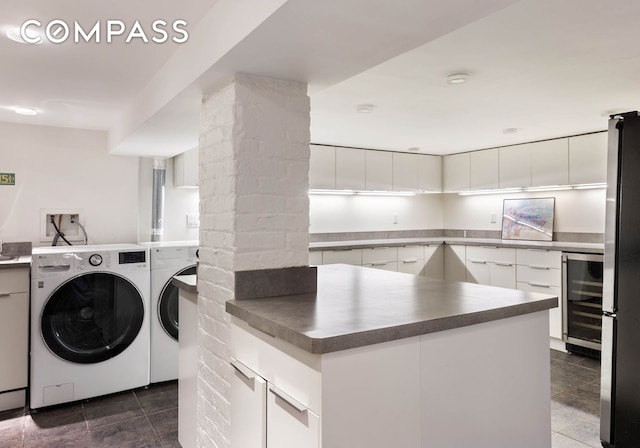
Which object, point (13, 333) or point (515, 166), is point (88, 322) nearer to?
point (13, 333)

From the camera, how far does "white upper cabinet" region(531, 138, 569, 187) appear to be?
14.4ft

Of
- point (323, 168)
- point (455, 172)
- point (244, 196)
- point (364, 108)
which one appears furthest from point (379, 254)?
point (244, 196)

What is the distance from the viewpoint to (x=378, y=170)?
523 cm

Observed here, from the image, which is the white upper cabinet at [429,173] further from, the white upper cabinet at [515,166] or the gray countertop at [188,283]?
the gray countertop at [188,283]

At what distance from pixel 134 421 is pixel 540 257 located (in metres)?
3.77

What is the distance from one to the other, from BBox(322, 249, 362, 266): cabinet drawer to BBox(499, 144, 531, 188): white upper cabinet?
1867 millimetres

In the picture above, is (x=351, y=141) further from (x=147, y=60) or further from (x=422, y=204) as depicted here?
(x=147, y=60)

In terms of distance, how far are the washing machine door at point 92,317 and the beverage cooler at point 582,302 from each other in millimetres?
3675

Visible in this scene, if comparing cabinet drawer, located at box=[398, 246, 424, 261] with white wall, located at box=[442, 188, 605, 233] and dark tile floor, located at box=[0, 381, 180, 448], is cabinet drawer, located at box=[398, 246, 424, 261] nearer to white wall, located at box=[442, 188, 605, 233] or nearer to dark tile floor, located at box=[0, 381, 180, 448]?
white wall, located at box=[442, 188, 605, 233]

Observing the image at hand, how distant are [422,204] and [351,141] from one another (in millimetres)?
1881

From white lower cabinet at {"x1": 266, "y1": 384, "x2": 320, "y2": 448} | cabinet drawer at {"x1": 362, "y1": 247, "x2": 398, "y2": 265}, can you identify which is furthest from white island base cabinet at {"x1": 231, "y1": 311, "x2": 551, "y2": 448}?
cabinet drawer at {"x1": 362, "y1": 247, "x2": 398, "y2": 265}

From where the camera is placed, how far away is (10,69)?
231cm

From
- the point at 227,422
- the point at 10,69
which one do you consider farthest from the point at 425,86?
the point at 10,69

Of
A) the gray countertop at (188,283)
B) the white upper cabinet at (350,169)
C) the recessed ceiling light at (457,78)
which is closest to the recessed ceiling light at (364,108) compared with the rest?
the recessed ceiling light at (457,78)
